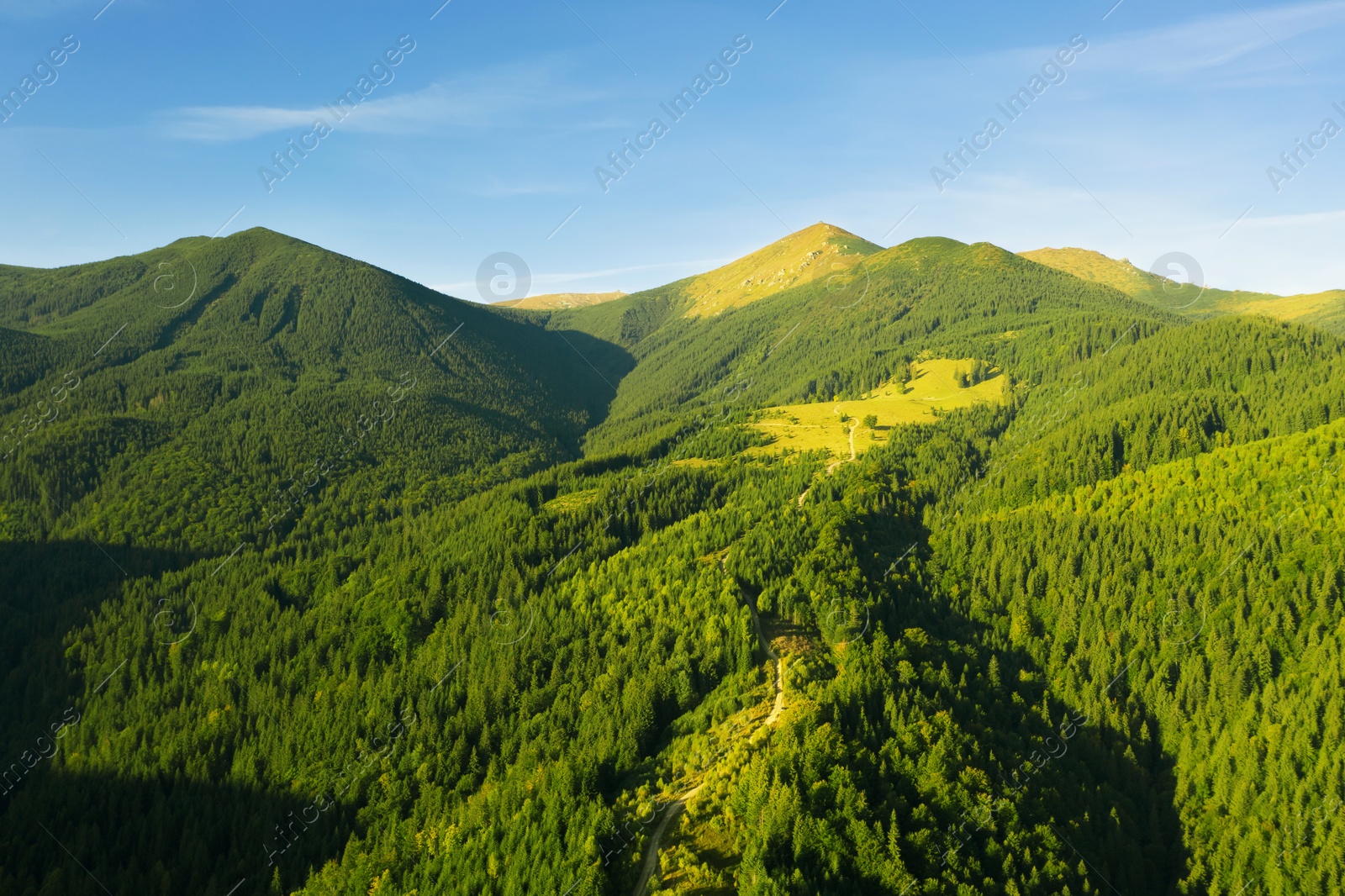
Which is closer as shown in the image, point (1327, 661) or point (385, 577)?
point (1327, 661)

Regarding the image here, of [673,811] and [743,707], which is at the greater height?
[743,707]

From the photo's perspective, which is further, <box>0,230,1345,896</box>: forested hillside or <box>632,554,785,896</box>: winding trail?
<box>0,230,1345,896</box>: forested hillside

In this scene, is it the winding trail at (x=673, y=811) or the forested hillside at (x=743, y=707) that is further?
the forested hillside at (x=743, y=707)

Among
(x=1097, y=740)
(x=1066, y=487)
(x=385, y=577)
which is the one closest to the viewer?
(x=1097, y=740)

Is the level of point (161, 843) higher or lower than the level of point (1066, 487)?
lower

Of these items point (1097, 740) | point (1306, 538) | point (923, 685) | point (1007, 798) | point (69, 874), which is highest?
point (1306, 538)

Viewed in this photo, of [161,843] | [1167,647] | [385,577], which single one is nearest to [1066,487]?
[1167,647]

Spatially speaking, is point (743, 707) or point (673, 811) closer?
point (673, 811)

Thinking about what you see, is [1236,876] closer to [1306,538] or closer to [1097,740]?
[1097,740]

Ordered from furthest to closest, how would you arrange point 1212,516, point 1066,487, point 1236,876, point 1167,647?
point 1066,487
point 1212,516
point 1167,647
point 1236,876

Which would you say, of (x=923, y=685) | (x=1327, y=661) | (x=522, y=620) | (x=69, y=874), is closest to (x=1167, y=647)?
(x=1327, y=661)
